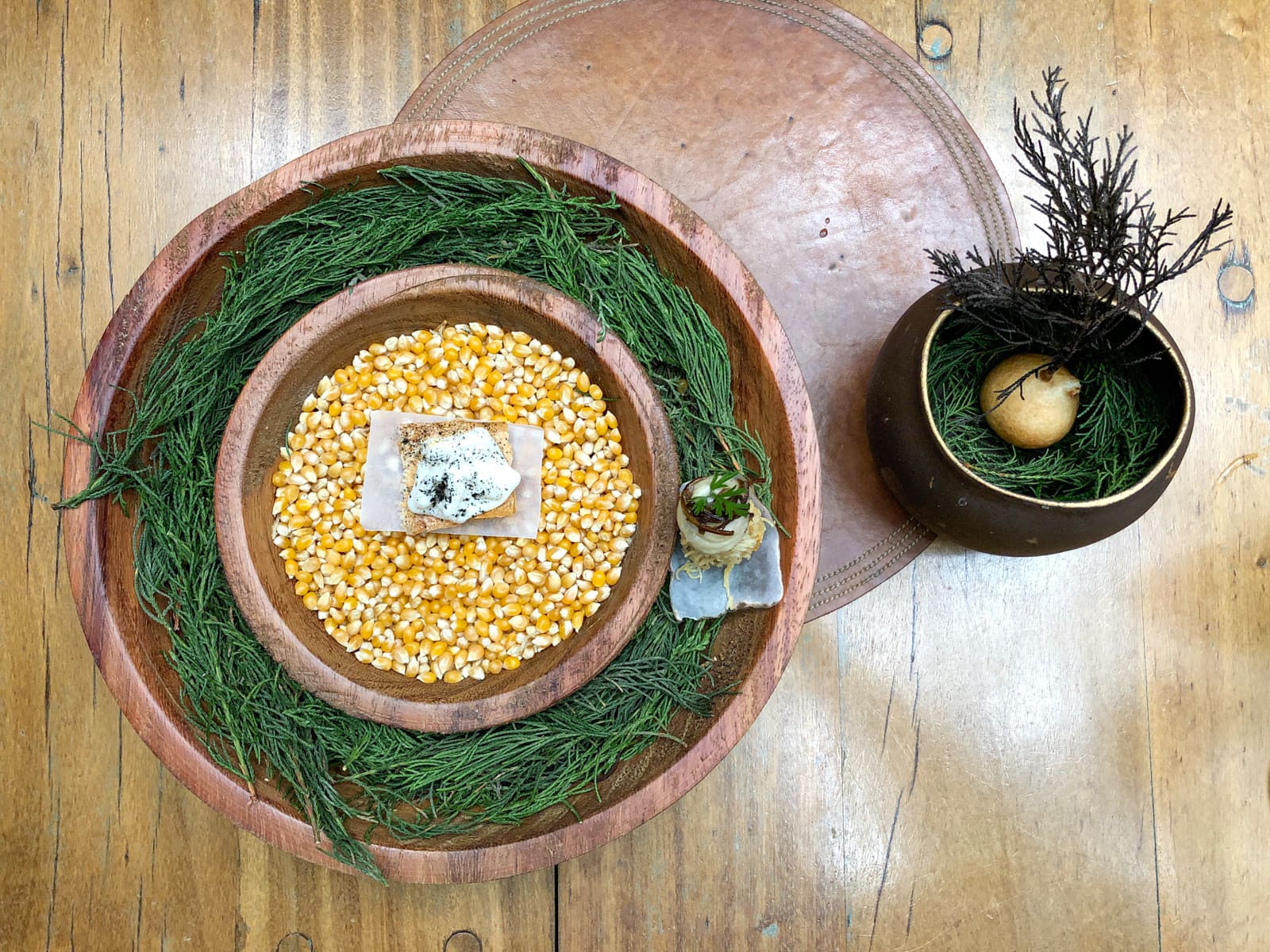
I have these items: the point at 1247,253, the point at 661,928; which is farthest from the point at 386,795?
the point at 1247,253

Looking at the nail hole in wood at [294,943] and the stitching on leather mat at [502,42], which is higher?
the stitching on leather mat at [502,42]

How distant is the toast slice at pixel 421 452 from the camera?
138 centimetres

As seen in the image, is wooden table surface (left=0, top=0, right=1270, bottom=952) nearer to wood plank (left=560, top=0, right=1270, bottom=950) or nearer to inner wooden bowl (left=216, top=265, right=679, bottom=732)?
wood plank (left=560, top=0, right=1270, bottom=950)

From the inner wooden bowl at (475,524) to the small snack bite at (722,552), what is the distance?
48 millimetres

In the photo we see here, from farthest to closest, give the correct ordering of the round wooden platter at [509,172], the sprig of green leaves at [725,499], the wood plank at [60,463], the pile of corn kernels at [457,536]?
the wood plank at [60,463], the pile of corn kernels at [457,536], the round wooden platter at [509,172], the sprig of green leaves at [725,499]

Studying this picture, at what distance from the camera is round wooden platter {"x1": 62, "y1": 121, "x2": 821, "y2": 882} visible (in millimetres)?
1298

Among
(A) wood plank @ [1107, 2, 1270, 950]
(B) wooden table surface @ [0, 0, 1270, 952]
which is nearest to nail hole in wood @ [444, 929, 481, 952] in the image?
(B) wooden table surface @ [0, 0, 1270, 952]

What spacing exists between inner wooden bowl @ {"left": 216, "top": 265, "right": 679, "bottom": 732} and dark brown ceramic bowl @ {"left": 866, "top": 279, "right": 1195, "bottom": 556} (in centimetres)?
38

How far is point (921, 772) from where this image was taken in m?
1.70

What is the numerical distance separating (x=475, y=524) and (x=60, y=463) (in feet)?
3.13

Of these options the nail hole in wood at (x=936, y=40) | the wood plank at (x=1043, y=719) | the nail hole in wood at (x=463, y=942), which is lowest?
the nail hole in wood at (x=463, y=942)

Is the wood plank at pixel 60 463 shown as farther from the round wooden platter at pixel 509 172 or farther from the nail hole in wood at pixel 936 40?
the nail hole in wood at pixel 936 40

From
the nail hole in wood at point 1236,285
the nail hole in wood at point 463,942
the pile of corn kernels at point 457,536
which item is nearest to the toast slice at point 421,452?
the pile of corn kernels at point 457,536

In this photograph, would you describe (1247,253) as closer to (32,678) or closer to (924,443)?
(924,443)
